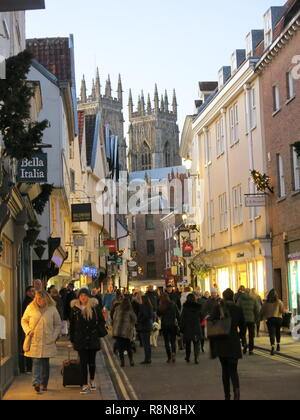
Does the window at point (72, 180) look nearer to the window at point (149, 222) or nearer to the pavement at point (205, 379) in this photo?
the pavement at point (205, 379)

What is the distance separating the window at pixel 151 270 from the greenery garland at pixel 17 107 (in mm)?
118104

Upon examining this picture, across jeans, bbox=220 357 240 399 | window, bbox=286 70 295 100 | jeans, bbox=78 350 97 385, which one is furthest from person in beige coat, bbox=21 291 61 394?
window, bbox=286 70 295 100

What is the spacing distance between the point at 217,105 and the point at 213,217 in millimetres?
6393

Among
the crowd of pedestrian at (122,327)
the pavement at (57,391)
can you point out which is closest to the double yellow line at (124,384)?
the pavement at (57,391)

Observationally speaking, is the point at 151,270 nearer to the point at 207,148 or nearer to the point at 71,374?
the point at 207,148

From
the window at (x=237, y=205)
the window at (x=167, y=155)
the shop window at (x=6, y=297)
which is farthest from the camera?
the window at (x=167, y=155)

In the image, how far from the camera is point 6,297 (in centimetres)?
1666

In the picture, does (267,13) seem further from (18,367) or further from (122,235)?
(122,235)

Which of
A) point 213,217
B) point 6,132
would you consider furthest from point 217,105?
point 6,132

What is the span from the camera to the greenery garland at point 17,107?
9.27 meters
